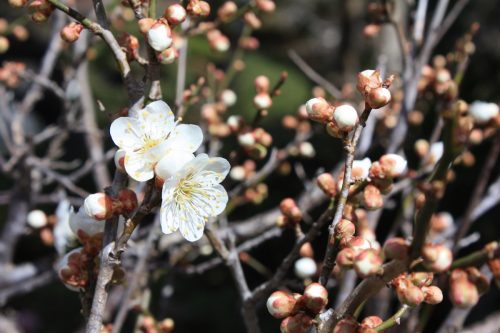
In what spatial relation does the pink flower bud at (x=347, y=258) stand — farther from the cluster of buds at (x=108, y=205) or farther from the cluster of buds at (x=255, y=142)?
the cluster of buds at (x=255, y=142)

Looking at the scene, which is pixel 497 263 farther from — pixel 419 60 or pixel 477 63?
pixel 477 63

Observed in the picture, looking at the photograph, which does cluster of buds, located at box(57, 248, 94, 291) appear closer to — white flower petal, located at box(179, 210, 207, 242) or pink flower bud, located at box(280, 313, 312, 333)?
white flower petal, located at box(179, 210, 207, 242)

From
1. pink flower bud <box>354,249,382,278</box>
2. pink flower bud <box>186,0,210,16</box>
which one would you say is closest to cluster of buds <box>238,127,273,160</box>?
pink flower bud <box>186,0,210,16</box>

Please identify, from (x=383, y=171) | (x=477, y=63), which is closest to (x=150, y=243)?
(x=383, y=171)

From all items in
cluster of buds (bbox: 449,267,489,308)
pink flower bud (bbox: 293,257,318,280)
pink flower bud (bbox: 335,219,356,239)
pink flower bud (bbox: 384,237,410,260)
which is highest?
pink flower bud (bbox: 384,237,410,260)

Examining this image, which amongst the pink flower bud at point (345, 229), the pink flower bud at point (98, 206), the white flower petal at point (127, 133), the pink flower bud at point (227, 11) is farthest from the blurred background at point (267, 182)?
A: the pink flower bud at point (345, 229)

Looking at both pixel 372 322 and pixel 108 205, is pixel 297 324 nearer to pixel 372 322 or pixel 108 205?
pixel 372 322
